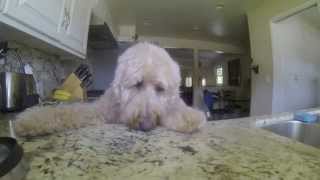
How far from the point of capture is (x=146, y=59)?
0.74 meters

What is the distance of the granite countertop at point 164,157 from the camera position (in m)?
0.37

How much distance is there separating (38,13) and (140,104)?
0.75 metres

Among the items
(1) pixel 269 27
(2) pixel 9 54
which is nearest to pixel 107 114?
(2) pixel 9 54

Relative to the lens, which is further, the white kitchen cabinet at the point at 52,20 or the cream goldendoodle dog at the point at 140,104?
the white kitchen cabinet at the point at 52,20

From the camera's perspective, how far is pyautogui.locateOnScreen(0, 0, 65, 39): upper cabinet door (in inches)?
36.0

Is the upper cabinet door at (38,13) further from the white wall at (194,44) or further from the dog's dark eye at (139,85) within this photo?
the white wall at (194,44)

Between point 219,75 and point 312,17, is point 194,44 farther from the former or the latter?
point 312,17

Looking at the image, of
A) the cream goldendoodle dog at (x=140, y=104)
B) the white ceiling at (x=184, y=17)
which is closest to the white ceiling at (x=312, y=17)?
the white ceiling at (x=184, y=17)

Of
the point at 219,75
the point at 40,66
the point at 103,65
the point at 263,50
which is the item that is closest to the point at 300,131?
the point at 40,66

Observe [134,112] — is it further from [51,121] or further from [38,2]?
[38,2]

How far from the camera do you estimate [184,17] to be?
4.11m

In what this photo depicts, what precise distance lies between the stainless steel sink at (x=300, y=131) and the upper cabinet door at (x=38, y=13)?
118 centimetres

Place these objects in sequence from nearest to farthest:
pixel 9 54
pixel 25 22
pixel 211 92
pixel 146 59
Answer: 1. pixel 146 59
2. pixel 25 22
3. pixel 9 54
4. pixel 211 92

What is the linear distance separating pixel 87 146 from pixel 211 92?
578cm
